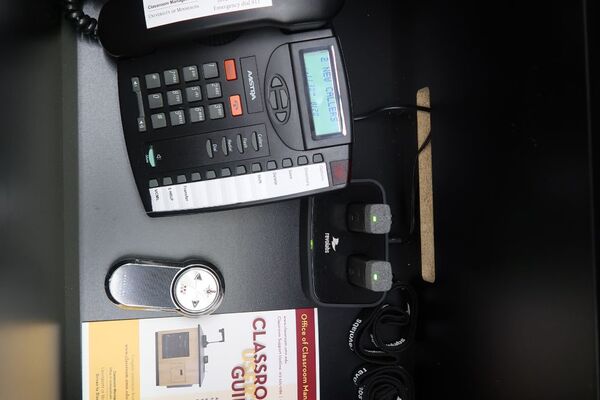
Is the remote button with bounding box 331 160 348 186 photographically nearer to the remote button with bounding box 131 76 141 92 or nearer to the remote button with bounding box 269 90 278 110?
the remote button with bounding box 269 90 278 110

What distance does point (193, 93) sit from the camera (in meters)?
0.64

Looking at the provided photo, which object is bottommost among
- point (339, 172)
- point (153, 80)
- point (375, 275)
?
point (375, 275)

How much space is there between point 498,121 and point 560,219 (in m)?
0.11

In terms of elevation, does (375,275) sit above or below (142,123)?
below

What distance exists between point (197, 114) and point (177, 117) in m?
0.02

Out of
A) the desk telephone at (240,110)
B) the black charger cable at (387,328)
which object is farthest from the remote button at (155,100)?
the black charger cable at (387,328)

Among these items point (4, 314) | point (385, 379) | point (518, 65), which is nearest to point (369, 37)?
point (518, 65)

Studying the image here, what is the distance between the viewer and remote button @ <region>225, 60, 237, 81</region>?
0.63m

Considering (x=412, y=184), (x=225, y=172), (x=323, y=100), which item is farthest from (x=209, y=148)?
(x=412, y=184)

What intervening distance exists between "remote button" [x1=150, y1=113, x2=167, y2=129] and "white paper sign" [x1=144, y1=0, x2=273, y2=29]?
3.6 inches

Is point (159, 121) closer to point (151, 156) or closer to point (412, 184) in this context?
point (151, 156)

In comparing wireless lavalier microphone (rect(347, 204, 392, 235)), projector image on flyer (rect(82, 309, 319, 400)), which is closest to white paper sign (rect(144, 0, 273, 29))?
wireless lavalier microphone (rect(347, 204, 392, 235))

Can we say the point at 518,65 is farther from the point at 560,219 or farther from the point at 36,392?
the point at 36,392

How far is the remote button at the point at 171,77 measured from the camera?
0.64 m
